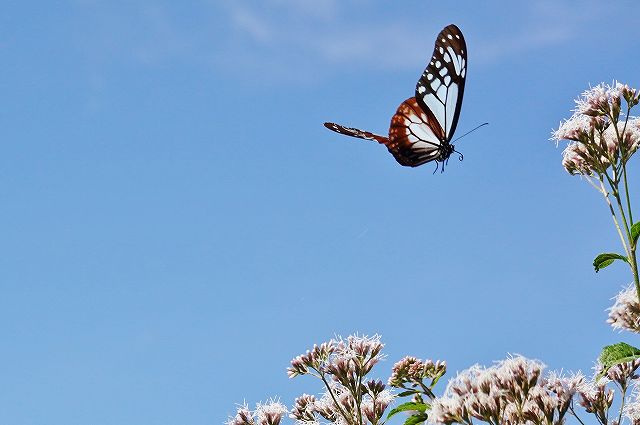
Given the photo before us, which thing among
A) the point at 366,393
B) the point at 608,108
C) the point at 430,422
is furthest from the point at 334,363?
the point at 608,108

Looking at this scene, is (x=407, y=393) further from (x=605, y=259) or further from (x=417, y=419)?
(x=605, y=259)

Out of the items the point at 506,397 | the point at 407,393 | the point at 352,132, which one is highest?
the point at 352,132

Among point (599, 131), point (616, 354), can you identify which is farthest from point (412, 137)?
point (616, 354)

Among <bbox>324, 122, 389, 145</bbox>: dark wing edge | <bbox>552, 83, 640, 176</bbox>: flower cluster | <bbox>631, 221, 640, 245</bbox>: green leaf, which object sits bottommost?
<bbox>631, 221, 640, 245</bbox>: green leaf

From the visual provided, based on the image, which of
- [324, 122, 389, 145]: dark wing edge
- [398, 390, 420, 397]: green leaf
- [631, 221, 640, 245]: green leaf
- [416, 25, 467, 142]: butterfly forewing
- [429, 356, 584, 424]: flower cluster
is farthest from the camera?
[324, 122, 389, 145]: dark wing edge

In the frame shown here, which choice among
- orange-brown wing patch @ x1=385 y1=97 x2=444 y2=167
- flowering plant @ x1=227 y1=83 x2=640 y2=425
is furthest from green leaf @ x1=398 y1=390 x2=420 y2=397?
orange-brown wing patch @ x1=385 y1=97 x2=444 y2=167

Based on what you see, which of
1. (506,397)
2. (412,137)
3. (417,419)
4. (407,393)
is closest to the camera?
(506,397)

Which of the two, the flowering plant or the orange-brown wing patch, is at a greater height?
the orange-brown wing patch

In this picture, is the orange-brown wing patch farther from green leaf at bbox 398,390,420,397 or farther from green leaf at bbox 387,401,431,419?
green leaf at bbox 387,401,431,419
